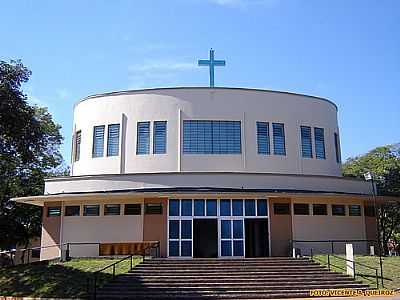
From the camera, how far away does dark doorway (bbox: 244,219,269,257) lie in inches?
1004

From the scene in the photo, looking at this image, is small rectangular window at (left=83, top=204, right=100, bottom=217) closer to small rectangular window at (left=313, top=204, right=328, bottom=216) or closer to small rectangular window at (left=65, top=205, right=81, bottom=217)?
small rectangular window at (left=65, top=205, right=81, bottom=217)

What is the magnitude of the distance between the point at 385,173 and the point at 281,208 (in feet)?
60.2

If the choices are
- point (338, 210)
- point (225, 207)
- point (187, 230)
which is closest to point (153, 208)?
point (187, 230)

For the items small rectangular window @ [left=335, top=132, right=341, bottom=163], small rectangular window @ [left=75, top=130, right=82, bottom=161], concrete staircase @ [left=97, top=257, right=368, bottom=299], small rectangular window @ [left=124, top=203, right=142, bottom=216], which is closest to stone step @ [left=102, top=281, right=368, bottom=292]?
concrete staircase @ [left=97, top=257, right=368, bottom=299]

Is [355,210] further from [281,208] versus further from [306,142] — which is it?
[306,142]

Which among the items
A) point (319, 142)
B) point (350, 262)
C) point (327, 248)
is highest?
point (319, 142)

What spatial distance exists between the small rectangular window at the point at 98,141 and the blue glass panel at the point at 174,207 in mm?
6933

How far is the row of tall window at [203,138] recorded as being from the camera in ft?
93.4

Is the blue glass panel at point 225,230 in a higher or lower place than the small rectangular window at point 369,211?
lower

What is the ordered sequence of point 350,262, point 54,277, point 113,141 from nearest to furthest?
point 54,277 < point 350,262 < point 113,141

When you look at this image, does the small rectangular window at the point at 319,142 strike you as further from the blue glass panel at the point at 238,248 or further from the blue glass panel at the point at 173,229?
the blue glass panel at the point at 173,229

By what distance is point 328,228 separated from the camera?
26.4 m

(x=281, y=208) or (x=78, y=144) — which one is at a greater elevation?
(x=78, y=144)

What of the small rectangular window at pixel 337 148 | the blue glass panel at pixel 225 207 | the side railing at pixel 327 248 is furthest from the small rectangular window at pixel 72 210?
the small rectangular window at pixel 337 148
